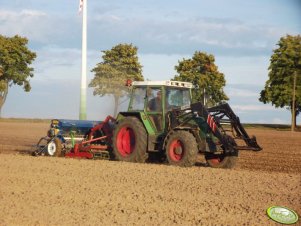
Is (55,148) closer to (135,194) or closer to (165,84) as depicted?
(165,84)

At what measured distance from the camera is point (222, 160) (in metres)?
13.5

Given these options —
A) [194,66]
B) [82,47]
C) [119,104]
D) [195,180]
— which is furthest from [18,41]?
[195,180]

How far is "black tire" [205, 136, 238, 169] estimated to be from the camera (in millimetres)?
13297

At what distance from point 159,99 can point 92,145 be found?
234 cm

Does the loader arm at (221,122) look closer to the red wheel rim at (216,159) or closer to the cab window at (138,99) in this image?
the red wheel rim at (216,159)

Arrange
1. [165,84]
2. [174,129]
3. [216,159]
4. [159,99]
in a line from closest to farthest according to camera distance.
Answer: [174,129] → [165,84] → [159,99] → [216,159]

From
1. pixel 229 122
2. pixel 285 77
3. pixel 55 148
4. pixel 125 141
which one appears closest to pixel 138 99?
pixel 125 141

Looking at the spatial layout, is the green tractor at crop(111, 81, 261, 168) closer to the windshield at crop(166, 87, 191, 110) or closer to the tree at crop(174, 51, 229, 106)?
the windshield at crop(166, 87, 191, 110)

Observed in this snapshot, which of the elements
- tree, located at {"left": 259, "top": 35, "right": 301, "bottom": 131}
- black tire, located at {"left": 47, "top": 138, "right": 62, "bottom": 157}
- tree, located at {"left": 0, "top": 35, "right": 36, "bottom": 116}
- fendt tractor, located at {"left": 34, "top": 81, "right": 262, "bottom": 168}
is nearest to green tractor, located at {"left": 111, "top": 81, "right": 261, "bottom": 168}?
fendt tractor, located at {"left": 34, "top": 81, "right": 262, "bottom": 168}

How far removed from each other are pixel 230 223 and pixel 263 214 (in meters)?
0.75

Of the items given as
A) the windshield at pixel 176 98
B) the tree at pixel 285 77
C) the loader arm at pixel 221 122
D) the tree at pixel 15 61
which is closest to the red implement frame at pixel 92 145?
the windshield at pixel 176 98

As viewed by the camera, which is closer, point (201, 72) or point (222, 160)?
point (222, 160)
